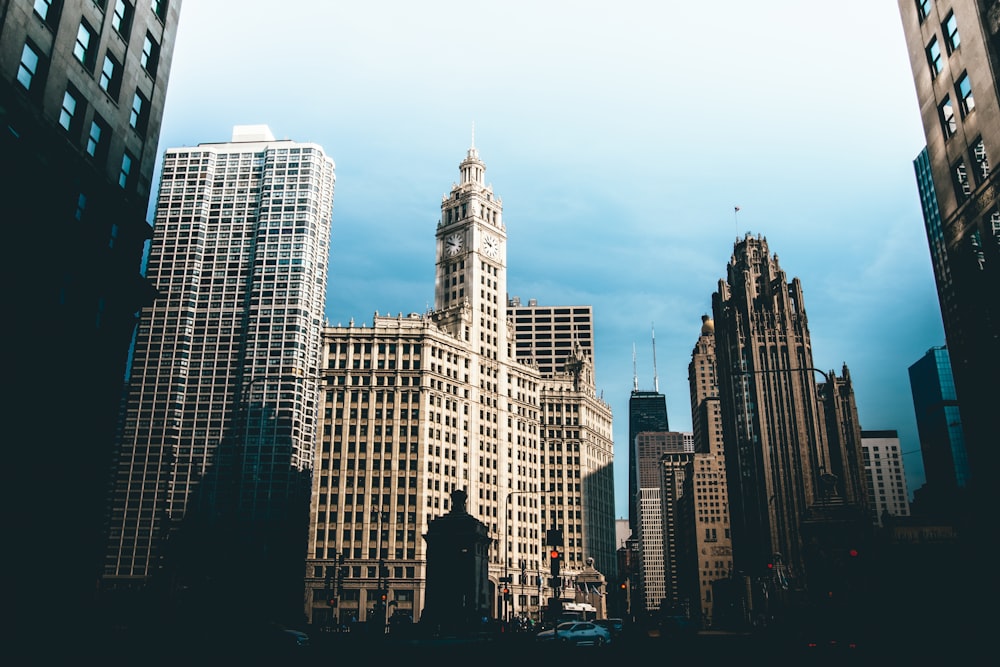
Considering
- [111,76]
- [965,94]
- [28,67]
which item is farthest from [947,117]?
[28,67]

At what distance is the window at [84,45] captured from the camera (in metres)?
39.0

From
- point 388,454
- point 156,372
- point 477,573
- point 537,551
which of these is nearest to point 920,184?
point 537,551

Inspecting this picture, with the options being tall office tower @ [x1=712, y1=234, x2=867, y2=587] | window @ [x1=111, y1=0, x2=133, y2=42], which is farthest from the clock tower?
window @ [x1=111, y1=0, x2=133, y2=42]

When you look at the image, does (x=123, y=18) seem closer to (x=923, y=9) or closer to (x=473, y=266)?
(x=923, y=9)

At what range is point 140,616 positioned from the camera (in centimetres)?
4397

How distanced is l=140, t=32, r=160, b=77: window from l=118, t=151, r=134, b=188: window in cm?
556

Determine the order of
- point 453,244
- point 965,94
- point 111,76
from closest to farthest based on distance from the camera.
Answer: point 965,94, point 111,76, point 453,244

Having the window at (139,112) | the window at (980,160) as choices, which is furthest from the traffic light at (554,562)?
the window at (139,112)

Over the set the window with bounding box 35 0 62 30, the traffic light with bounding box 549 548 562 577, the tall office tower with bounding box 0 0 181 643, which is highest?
the window with bounding box 35 0 62 30

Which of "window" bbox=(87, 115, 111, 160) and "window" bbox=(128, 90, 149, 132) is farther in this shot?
"window" bbox=(128, 90, 149, 132)

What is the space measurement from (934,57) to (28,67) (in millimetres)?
45551

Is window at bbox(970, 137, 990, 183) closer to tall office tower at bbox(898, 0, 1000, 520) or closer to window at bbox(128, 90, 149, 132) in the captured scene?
tall office tower at bbox(898, 0, 1000, 520)

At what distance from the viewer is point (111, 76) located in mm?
42531

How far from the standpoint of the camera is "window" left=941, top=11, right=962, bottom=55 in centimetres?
4119
